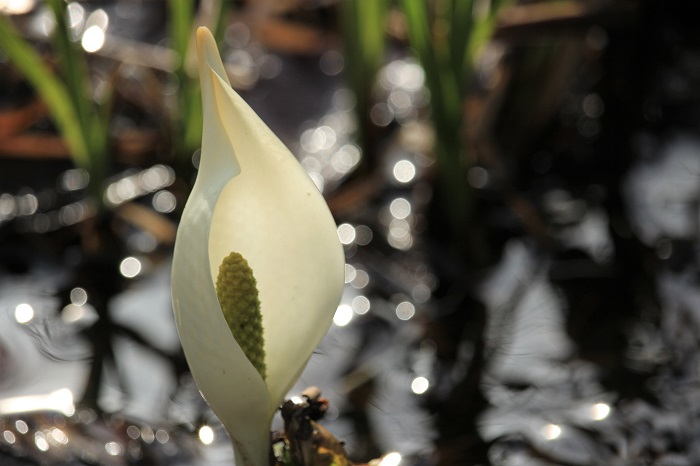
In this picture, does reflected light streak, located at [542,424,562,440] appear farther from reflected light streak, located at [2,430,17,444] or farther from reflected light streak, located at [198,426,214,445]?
reflected light streak, located at [2,430,17,444]

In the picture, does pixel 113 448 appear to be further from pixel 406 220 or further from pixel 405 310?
pixel 406 220

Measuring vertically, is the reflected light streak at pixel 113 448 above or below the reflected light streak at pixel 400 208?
above

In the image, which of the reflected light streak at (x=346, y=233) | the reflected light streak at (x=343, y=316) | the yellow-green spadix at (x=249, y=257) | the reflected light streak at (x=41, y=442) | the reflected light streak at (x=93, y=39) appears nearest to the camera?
the yellow-green spadix at (x=249, y=257)

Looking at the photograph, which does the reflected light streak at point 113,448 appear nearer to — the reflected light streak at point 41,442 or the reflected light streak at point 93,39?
the reflected light streak at point 41,442

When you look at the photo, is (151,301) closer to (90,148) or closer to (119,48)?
(90,148)

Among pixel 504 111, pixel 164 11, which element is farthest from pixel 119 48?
pixel 504 111

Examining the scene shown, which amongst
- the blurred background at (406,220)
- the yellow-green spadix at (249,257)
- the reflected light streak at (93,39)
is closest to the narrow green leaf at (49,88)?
the blurred background at (406,220)

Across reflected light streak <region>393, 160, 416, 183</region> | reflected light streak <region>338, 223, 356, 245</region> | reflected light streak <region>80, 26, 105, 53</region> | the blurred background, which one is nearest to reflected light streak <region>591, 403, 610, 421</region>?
the blurred background
